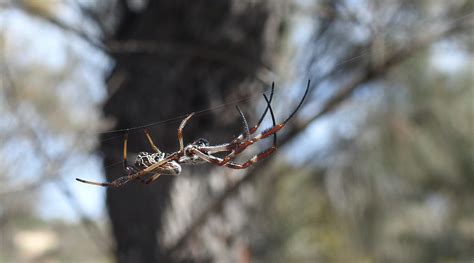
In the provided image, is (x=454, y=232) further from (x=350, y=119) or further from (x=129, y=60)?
(x=129, y=60)

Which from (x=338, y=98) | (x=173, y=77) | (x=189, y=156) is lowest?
(x=189, y=156)

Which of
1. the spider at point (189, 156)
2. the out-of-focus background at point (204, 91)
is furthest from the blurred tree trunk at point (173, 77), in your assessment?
the spider at point (189, 156)

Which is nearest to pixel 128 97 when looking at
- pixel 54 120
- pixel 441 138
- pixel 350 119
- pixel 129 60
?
pixel 129 60

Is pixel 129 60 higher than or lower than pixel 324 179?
lower

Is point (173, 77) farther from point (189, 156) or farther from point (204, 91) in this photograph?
point (189, 156)

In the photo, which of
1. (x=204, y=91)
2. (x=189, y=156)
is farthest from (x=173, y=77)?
(x=189, y=156)

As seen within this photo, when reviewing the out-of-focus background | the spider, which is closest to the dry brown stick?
the out-of-focus background

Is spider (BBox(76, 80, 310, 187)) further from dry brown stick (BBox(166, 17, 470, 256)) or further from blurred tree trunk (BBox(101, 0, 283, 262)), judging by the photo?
blurred tree trunk (BBox(101, 0, 283, 262))

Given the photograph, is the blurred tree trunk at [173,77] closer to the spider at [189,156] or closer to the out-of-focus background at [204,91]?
the out-of-focus background at [204,91]

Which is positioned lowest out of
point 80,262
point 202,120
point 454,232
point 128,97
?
point 202,120
